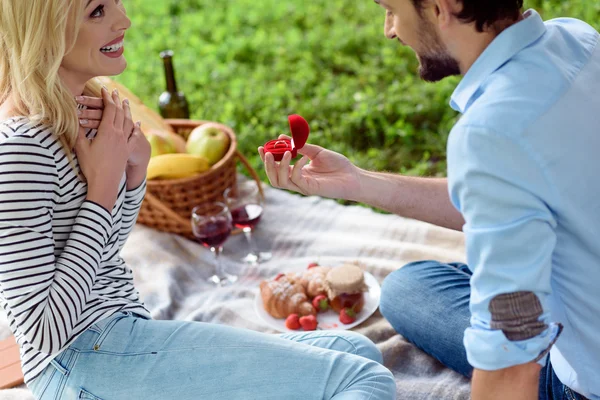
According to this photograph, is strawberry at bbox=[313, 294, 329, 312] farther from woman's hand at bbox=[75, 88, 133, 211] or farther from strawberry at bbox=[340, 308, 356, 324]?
woman's hand at bbox=[75, 88, 133, 211]

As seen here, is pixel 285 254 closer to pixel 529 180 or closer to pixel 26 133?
pixel 26 133

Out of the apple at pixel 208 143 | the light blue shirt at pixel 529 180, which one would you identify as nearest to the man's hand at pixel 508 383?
the light blue shirt at pixel 529 180

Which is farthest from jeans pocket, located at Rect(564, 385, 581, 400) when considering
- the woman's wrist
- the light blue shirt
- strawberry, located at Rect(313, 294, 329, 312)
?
the woman's wrist

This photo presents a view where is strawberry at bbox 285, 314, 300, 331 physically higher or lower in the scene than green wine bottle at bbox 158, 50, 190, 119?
lower

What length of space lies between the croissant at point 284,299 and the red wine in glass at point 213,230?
0.28 m

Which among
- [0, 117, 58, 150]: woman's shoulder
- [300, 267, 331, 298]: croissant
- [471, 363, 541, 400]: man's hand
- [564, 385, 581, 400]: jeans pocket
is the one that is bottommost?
[300, 267, 331, 298]: croissant

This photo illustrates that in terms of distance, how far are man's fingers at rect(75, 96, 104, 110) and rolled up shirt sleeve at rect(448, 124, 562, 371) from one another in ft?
3.37

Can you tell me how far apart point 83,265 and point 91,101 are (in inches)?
18.2

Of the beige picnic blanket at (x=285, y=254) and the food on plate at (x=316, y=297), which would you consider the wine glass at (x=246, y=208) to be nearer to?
the beige picnic blanket at (x=285, y=254)

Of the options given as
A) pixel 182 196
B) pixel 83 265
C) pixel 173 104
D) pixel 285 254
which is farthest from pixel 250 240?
pixel 83 265

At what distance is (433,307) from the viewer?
7.41 feet

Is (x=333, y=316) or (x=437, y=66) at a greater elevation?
(x=437, y=66)

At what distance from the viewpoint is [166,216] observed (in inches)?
124

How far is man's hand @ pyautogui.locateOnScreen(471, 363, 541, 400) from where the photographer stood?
1.37 meters
